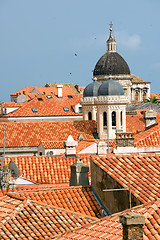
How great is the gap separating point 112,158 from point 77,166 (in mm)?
3431

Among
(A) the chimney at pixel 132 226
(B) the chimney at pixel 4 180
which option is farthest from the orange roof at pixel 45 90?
(A) the chimney at pixel 132 226

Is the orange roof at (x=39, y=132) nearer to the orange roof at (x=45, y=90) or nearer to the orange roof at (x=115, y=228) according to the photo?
the orange roof at (x=115, y=228)

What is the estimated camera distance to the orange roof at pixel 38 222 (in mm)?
18500

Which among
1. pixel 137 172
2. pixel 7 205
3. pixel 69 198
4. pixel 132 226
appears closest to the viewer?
pixel 132 226

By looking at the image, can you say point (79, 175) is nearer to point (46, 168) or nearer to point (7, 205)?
point (7, 205)

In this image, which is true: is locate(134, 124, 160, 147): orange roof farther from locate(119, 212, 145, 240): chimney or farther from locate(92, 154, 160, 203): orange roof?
locate(119, 212, 145, 240): chimney

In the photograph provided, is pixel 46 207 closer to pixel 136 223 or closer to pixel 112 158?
pixel 112 158

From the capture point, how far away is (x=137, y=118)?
77.9 m

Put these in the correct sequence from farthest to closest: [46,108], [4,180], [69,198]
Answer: [46,108] → [4,180] → [69,198]

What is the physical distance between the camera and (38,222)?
63.0 ft

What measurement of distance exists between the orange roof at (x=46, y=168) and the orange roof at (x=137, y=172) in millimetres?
8576

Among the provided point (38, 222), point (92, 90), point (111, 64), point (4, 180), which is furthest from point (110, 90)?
point (111, 64)

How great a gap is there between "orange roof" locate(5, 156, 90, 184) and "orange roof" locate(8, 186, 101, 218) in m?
7.98

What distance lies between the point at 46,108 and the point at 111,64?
103ft
